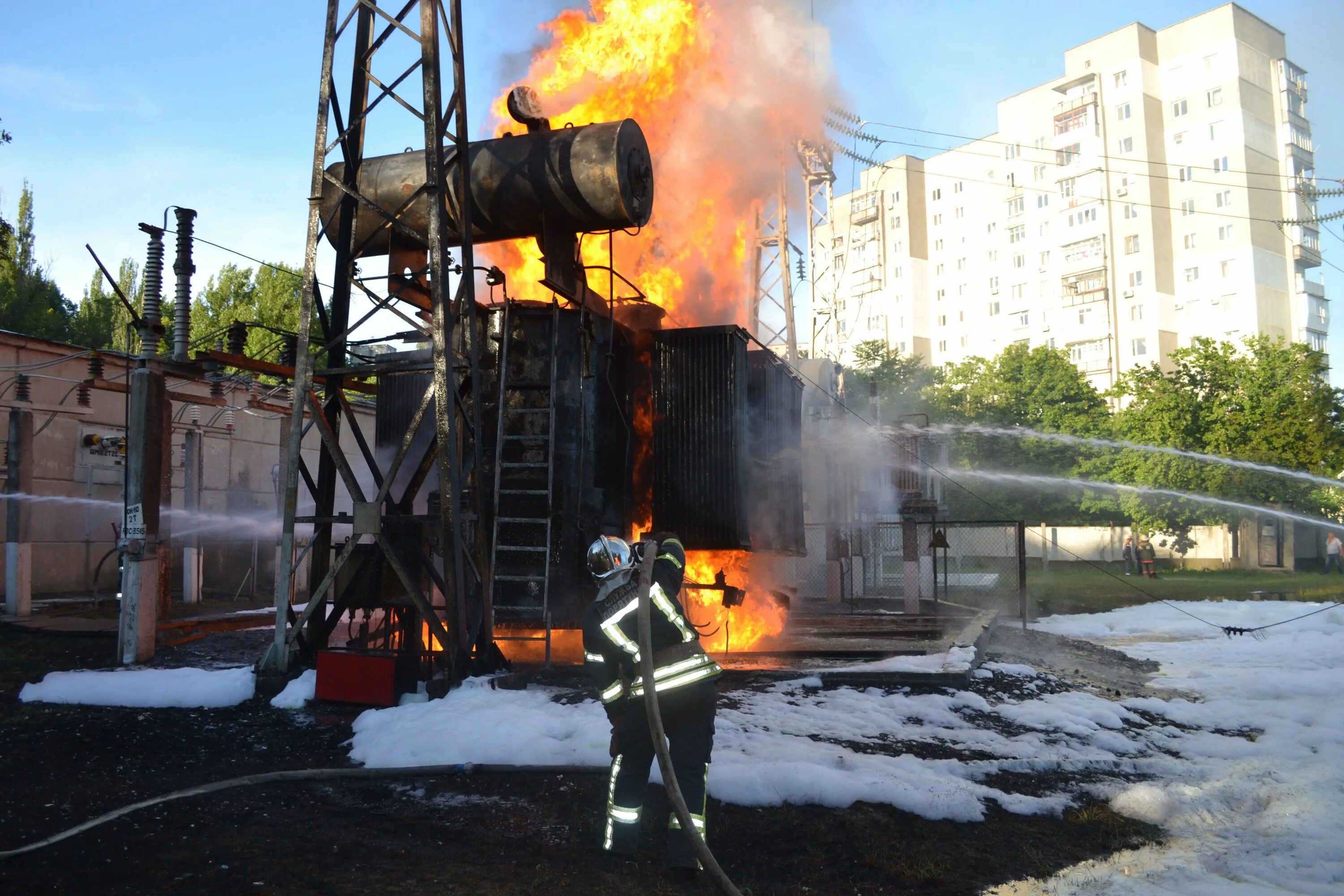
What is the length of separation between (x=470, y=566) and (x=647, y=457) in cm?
333

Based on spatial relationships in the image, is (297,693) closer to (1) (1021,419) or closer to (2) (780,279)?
(2) (780,279)

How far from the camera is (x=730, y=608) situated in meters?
11.7

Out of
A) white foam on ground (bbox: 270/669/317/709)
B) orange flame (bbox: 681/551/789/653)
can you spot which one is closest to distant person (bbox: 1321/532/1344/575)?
orange flame (bbox: 681/551/789/653)

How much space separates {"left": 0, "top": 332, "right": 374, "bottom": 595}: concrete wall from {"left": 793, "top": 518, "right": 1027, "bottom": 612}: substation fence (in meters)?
11.8


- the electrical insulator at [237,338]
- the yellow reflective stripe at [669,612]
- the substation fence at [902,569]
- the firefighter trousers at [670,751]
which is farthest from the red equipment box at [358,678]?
the substation fence at [902,569]

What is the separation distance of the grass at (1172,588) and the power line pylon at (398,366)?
15.0m

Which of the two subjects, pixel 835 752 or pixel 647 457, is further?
pixel 647 457

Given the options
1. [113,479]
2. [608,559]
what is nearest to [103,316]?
[113,479]

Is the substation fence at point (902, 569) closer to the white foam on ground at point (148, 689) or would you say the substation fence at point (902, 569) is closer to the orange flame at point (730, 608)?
the orange flame at point (730, 608)

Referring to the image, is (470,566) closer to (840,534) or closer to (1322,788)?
(1322,788)

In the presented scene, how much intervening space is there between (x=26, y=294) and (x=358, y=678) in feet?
124

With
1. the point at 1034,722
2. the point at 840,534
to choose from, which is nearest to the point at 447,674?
the point at 1034,722

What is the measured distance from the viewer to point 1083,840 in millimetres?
5156

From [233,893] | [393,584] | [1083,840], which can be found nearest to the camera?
[233,893]
